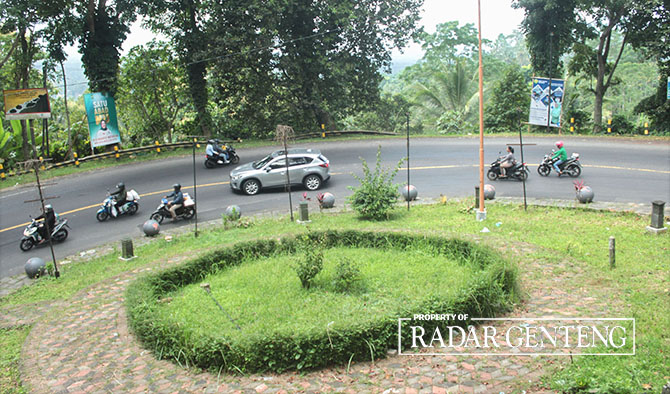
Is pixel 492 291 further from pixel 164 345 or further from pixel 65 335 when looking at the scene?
pixel 65 335

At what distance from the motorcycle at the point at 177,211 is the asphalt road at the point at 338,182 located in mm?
334

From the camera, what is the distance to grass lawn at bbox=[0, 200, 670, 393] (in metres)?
6.41

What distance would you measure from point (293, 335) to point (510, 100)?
2864cm

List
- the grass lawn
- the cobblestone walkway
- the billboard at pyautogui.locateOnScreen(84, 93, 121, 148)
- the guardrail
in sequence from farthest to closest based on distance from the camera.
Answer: the billboard at pyautogui.locateOnScreen(84, 93, 121, 148) < the guardrail < the cobblestone walkway < the grass lawn

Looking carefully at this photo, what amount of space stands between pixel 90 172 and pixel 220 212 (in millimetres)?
9922

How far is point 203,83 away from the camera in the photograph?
3105 cm

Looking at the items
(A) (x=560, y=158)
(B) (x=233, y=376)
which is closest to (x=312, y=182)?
(A) (x=560, y=158)

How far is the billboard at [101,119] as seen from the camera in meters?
26.5

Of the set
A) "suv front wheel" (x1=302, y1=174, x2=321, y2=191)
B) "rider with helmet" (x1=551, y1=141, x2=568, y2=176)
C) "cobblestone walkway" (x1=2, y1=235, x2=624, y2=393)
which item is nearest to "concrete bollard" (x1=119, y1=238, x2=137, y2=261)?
"cobblestone walkway" (x1=2, y1=235, x2=624, y2=393)

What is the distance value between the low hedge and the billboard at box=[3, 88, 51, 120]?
16.5 meters

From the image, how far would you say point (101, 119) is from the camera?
27.0 m

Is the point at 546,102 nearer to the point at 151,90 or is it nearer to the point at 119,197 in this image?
the point at 151,90

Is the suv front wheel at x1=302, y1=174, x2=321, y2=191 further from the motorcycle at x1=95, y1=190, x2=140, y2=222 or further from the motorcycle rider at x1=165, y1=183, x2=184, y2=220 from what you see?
the motorcycle at x1=95, y1=190, x2=140, y2=222

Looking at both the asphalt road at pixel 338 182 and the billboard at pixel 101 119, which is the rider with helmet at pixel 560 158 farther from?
the billboard at pixel 101 119
